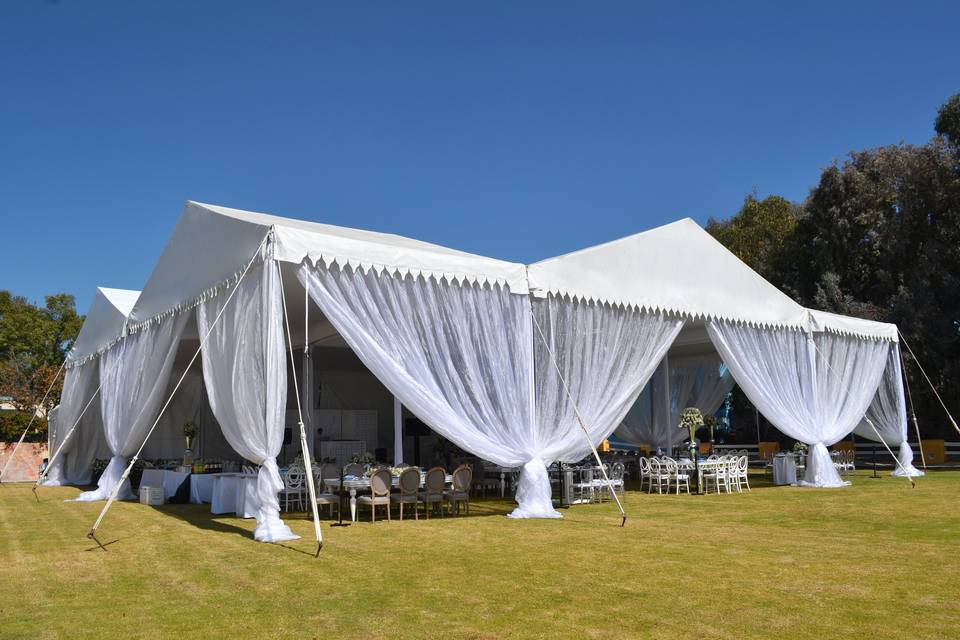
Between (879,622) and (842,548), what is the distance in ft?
8.27

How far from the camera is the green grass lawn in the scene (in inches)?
155

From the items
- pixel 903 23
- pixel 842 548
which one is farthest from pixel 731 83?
pixel 842 548

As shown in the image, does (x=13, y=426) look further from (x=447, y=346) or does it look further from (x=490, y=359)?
(x=490, y=359)

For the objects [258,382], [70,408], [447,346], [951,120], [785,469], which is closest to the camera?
[258,382]

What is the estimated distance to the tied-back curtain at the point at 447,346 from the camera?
7.67 metres

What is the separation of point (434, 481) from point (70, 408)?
33.6ft

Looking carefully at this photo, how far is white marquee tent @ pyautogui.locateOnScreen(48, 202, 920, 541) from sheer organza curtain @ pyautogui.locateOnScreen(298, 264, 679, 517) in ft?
0.06

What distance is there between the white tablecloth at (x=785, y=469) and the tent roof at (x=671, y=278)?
2.53 m

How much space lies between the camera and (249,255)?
7.74 meters

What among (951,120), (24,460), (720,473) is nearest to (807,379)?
(720,473)

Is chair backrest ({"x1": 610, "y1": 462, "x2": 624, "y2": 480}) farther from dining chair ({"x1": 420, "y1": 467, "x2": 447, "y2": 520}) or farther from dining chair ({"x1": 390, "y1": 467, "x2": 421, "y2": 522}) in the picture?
dining chair ({"x1": 390, "y1": 467, "x2": 421, "y2": 522})

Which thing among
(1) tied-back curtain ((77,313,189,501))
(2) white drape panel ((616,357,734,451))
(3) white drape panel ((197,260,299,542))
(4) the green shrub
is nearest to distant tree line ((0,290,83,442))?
(4) the green shrub

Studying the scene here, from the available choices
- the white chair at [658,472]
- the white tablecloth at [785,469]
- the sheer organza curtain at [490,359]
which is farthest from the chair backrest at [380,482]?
the white tablecloth at [785,469]

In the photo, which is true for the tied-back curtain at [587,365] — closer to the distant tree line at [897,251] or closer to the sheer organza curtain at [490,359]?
the sheer organza curtain at [490,359]
